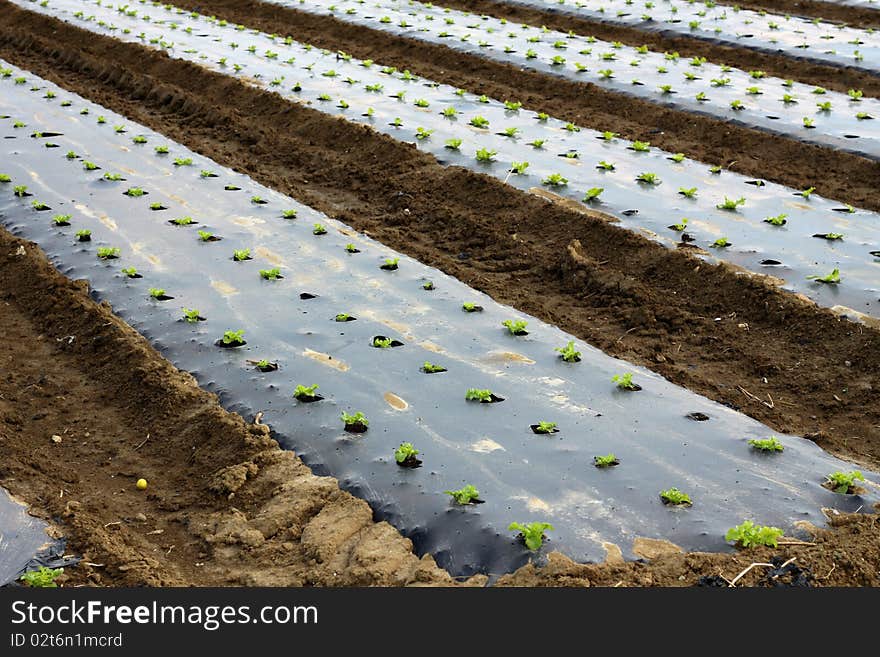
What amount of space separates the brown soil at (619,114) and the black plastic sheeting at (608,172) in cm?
66

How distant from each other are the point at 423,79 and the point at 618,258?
7.73 meters

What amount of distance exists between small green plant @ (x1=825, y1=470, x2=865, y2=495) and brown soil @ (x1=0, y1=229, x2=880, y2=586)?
1.11 feet

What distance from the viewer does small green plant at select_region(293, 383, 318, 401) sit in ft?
23.4

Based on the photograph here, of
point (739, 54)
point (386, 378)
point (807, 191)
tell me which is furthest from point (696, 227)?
point (739, 54)

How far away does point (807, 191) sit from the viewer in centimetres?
1113

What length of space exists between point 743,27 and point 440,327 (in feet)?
49.0

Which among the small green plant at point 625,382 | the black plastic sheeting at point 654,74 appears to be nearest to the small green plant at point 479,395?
the small green plant at point 625,382

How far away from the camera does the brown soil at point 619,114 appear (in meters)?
12.4

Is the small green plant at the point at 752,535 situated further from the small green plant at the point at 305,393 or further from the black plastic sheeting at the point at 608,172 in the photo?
the black plastic sheeting at the point at 608,172

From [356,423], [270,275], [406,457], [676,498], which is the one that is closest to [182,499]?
[356,423]

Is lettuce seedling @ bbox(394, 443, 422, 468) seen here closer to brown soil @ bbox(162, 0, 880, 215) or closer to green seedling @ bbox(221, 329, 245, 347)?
green seedling @ bbox(221, 329, 245, 347)

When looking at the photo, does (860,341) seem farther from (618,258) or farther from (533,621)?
(533,621)

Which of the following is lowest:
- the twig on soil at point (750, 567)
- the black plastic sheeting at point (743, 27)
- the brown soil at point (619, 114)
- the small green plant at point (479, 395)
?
the twig on soil at point (750, 567)

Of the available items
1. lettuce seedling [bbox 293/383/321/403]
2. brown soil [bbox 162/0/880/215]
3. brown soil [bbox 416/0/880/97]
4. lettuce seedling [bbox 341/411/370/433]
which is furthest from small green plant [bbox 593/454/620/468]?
brown soil [bbox 416/0/880/97]
